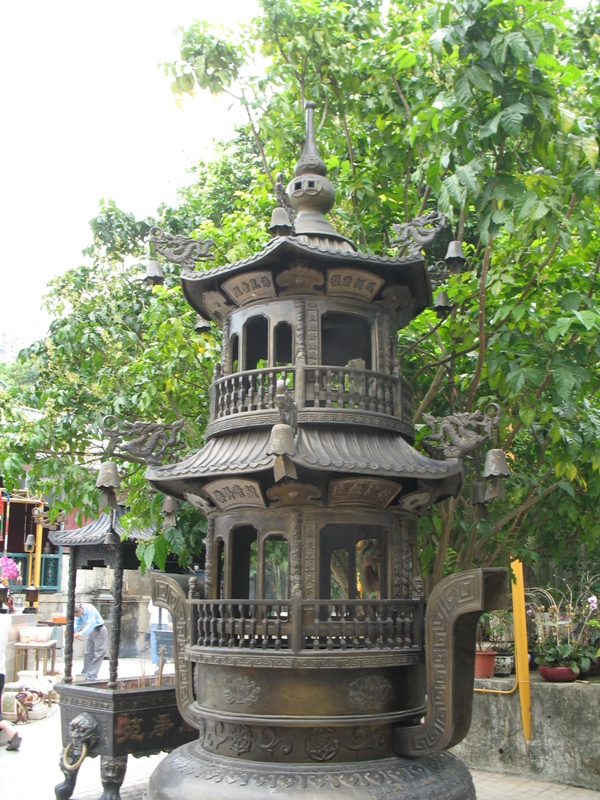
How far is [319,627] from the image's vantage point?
7.14m

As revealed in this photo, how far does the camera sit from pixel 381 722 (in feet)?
23.4

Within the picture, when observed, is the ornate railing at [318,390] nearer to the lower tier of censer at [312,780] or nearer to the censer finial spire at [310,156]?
the censer finial spire at [310,156]

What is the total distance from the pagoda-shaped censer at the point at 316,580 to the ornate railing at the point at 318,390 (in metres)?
0.02

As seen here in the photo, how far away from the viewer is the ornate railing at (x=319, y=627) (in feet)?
23.4

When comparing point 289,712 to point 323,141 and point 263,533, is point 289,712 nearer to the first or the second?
point 263,533

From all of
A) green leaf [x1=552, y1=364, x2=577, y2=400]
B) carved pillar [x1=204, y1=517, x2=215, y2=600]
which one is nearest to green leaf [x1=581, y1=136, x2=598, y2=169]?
green leaf [x1=552, y1=364, x2=577, y2=400]

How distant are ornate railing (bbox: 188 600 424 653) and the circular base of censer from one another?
1.01 meters

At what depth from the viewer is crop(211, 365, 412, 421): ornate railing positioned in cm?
768

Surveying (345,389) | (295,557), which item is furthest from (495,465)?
(295,557)

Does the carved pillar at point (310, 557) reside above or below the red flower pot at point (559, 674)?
above

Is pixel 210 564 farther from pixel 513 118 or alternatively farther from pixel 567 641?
pixel 567 641

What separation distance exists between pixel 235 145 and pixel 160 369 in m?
12.0

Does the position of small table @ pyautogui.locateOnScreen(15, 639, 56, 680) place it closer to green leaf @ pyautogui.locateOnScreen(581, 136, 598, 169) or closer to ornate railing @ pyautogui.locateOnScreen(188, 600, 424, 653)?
ornate railing @ pyautogui.locateOnScreen(188, 600, 424, 653)

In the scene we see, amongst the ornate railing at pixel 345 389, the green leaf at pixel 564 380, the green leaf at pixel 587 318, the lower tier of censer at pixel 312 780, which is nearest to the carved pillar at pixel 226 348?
the ornate railing at pixel 345 389
